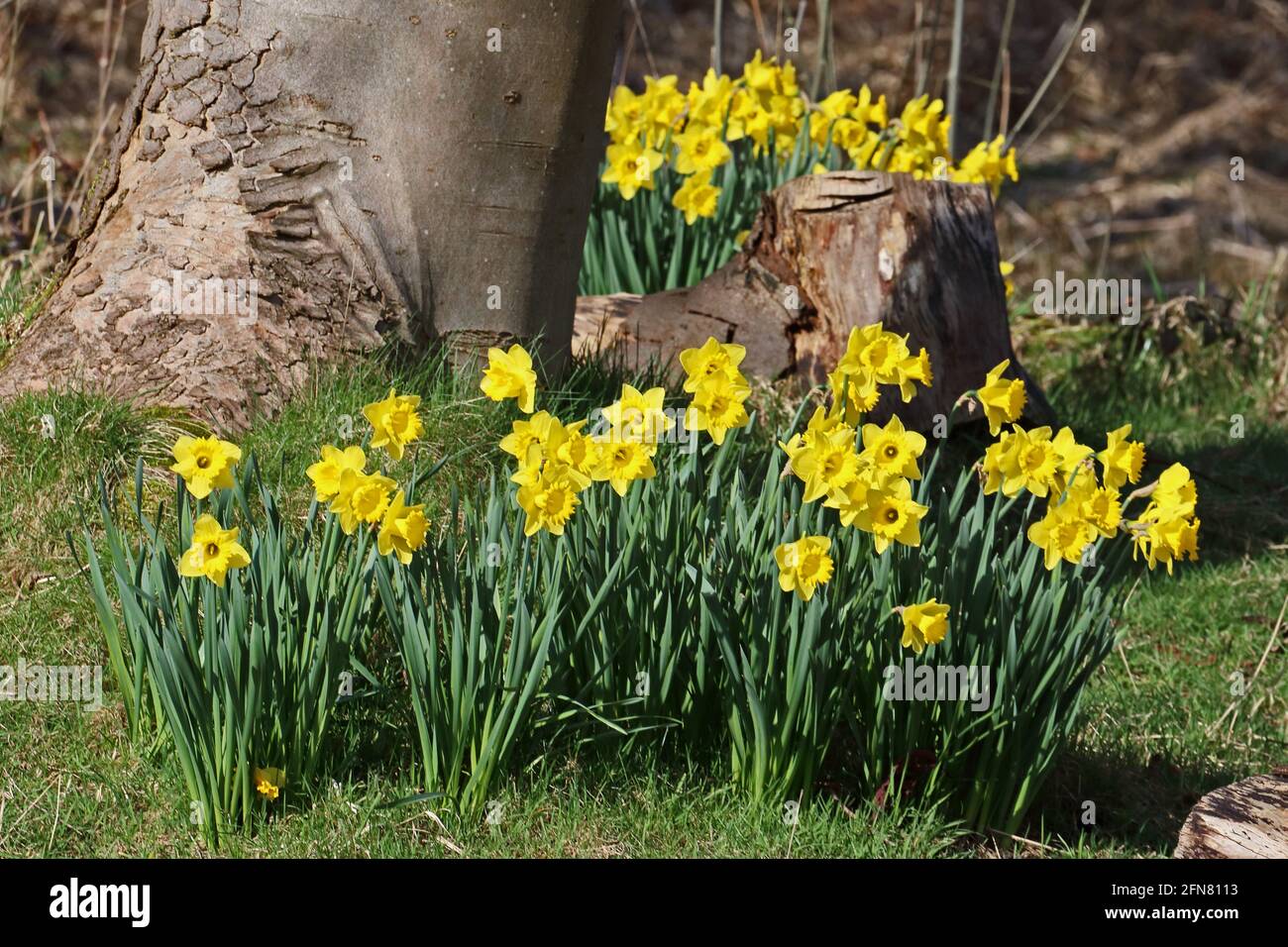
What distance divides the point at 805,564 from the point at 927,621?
226 mm

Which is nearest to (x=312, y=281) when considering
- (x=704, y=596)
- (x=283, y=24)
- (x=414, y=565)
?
(x=283, y=24)

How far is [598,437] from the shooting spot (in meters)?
2.53

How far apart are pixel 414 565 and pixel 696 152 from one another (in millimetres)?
2428

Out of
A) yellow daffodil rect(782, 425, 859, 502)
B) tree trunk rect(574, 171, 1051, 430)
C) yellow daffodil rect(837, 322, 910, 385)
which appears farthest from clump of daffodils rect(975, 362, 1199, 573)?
tree trunk rect(574, 171, 1051, 430)

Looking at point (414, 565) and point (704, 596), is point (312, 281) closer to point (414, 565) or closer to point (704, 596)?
point (414, 565)

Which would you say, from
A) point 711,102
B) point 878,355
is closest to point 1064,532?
point 878,355

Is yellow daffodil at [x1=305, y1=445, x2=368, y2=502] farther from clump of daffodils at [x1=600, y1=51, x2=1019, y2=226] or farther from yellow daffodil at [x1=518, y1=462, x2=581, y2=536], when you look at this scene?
clump of daffodils at [x1=600, y1=51, x2=1019, y2=226]

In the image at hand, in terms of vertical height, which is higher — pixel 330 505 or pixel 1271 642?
pixel 330 505

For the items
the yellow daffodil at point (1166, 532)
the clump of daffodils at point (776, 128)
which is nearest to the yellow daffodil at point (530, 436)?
the yellow daffodil at point (1166, 532)

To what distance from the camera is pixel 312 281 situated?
3.43 meters

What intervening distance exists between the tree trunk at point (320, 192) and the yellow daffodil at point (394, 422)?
0.98 metres

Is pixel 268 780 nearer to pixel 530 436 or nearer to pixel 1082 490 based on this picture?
pixel 530 436

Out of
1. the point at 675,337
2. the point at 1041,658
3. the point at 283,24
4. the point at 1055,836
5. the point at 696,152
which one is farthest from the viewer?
the point at 696,152

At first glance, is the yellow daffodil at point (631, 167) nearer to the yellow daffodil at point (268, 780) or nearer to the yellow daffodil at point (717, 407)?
the yellow daffodil at point (717, 407)
